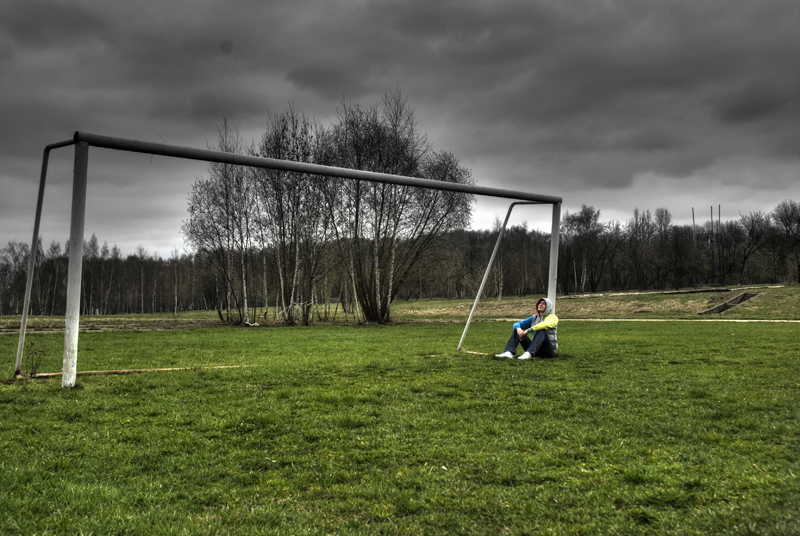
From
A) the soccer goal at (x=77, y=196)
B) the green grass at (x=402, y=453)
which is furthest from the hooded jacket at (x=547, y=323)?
the soccer goal at (x=77, y=196)

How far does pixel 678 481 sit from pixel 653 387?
4837 mm

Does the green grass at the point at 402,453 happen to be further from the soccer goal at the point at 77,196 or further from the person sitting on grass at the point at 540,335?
the person sitting on grass at the point at 540,335

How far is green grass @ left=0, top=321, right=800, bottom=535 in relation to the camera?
349cm

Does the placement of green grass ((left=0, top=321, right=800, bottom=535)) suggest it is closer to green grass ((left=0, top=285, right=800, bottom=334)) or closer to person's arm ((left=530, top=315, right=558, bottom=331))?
person's arm ((left=530, top=315, right=558, bottom=331))

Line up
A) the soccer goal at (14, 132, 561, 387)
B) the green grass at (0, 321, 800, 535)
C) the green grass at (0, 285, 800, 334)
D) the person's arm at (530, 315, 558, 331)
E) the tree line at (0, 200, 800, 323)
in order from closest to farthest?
the green grass at (0, 321, 800, 535)
the soccer goal at (14, 132, 561, 387)
the person's arm at (530, 315, 558, 331)
the green grass at (0, 285, 800, 334)
the tree line at (0, 200, 800, 323)

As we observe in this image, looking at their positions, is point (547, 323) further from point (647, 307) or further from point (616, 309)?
point (647, 307)

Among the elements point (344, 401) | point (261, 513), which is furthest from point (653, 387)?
point (261, 513)

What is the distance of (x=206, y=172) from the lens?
3272 centimetres

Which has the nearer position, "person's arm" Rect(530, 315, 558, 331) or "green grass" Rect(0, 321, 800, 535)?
"green grass" Rect(0, 321, 800, 535)

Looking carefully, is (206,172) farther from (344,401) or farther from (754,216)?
(754,216)

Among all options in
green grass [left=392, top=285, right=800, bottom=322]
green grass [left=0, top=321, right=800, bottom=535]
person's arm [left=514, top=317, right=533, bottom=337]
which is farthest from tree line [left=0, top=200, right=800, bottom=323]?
green grass [left=0, top=321, right=800, bottom=535]

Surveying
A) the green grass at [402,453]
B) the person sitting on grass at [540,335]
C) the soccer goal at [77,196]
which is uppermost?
the soccer goal at [77,196]

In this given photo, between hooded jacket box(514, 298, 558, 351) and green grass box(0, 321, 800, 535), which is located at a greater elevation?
hooded jacket box(514, 298, 558, 351)

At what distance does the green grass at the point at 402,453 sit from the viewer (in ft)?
11.5
